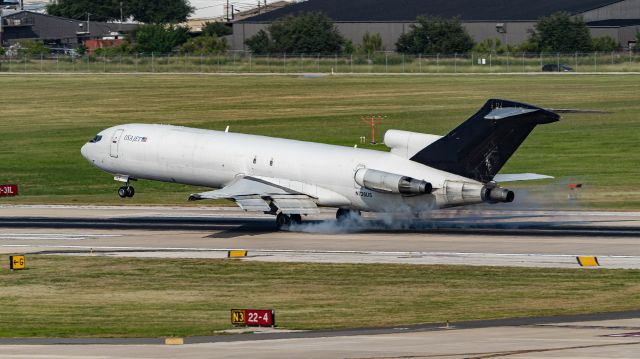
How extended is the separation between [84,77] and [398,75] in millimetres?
39828

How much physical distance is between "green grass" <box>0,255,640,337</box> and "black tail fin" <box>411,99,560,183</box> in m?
6.53

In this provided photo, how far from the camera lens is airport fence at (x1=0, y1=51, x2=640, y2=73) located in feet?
529

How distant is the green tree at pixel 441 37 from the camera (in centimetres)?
18088

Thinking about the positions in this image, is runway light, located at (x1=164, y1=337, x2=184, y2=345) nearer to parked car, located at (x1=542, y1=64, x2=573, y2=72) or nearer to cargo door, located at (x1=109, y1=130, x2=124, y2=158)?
cargo door, located at (x1=109, y1=130, x2=124, y2=158)

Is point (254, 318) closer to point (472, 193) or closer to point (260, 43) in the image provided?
point (472, 193)

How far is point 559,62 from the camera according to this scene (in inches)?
6521

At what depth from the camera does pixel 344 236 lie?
54781mm

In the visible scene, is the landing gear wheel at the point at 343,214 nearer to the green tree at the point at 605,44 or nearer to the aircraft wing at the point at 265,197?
the aircraft wing at the point at 265,197

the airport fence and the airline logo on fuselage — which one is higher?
the airport fence

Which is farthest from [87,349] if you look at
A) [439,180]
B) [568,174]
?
[568,174]

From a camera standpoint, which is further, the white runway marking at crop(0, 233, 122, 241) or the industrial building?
the industrial building

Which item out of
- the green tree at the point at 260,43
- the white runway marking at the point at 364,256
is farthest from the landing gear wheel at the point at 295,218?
the green tree at the point at 260,43

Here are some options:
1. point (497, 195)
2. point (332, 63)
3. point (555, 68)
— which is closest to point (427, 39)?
point (332, 63)

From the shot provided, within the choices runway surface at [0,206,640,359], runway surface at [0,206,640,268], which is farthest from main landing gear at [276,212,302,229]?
runway surface at [0,206,640,359]
